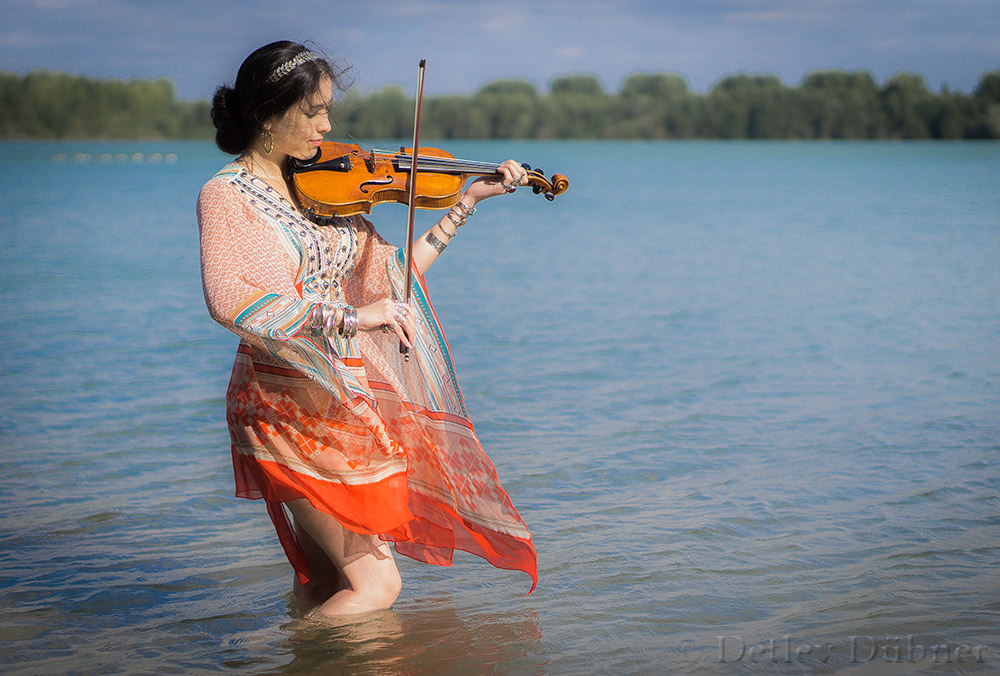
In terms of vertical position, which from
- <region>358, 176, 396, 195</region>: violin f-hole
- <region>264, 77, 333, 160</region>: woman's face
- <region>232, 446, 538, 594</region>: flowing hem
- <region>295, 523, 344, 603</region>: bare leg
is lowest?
<region>295, 523, 344, 603</region>: bare leg

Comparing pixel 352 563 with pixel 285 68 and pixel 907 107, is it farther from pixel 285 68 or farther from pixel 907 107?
pixel 907 107

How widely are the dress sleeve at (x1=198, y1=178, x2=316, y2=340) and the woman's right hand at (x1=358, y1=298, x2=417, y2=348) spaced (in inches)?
6.0

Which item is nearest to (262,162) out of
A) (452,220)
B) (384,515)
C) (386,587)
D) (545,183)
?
(452,220)

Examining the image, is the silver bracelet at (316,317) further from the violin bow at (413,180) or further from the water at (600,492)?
the water at (600,492)

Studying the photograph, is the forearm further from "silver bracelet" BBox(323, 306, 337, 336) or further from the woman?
"silver bracelet" BBox(323, 306, 337, 336)

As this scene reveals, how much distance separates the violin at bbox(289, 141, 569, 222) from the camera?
317 cm

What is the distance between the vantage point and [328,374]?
297 centimetres

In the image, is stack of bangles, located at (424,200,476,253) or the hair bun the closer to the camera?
the hair bun

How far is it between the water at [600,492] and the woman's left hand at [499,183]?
1.53 metres

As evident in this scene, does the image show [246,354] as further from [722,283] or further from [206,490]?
[722,283]

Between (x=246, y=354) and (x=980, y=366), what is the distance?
6776 mm

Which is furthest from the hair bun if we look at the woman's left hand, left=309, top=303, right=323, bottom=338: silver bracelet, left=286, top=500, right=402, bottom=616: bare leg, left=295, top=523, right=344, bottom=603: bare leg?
left=295, top=523, right=344, bottom=603: bare leg

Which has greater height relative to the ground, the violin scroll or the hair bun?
the hair bun


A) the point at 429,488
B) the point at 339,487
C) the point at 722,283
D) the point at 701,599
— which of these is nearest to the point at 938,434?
the point at 701,599
